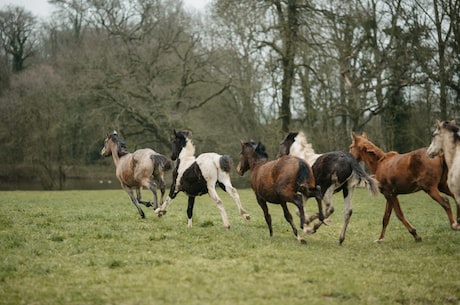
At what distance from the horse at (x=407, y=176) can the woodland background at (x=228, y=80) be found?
17.7 m

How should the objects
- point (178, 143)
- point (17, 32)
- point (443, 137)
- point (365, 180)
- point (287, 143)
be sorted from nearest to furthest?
point (443, 137)
point (365, 180)
point (287, 143)
point (178, 143)
point (17, 32)

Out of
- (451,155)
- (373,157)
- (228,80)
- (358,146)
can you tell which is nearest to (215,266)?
(451,155)

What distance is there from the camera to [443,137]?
392 inches

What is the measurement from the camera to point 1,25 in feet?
150

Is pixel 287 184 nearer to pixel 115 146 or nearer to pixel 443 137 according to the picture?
pixel 443 137

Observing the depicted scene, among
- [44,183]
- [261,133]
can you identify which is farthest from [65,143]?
[261,133]

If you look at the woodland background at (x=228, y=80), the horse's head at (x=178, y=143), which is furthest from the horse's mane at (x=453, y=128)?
the woodland background at (x=228, y=80)

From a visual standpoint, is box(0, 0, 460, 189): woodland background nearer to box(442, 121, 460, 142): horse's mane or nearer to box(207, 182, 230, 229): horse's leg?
box(442, 121, 460, 142): horse's mane

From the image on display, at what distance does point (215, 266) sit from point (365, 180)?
146 inches

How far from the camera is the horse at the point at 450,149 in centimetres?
934

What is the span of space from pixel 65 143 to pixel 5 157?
3769mm

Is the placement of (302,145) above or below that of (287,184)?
above

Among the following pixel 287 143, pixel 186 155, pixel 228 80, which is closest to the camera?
pixel 287 143

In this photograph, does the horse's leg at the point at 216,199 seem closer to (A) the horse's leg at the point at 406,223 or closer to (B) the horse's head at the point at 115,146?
(A) the horse's leg at the point at 406,223
